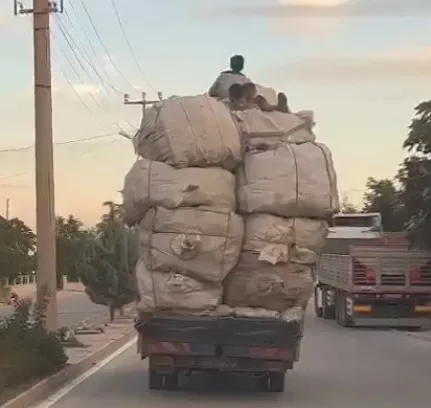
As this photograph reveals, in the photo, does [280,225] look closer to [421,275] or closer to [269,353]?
[269,353]

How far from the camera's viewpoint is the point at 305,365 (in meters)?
18.9

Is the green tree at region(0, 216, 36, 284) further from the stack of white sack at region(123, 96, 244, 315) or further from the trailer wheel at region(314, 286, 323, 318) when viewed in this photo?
the trailer wheel at region(314, 286, 323, 318)

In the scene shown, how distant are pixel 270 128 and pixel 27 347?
4.59 meters

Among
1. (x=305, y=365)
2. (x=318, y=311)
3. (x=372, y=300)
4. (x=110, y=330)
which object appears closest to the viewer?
(x=305, y=365)

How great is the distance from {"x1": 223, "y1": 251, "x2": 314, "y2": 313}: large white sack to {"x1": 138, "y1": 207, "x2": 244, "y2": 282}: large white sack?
21 centimetres

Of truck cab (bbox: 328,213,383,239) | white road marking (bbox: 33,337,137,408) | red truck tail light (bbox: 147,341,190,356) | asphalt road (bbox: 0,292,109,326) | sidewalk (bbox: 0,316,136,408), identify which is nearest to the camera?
sidewalk (bbox: 0,316,136,408)

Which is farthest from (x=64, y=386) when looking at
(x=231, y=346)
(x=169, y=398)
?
(x=231, y=346)

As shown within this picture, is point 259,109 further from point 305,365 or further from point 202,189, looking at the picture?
point 305,365

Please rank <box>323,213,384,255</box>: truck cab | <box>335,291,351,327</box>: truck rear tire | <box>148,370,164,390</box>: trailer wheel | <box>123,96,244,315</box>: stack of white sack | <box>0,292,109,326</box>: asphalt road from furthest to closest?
<box>323,213,384,255</box>: truck cab → <box>0,292,109,326</box>: asphalt road → <box>335,291,351,327</box>: truck rear tire → <box>148,370,164,390</box>: trailer wheel → <box>123,96,244,315</box>: stack of white sack

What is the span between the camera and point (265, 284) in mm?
13180

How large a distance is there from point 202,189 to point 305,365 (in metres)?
6.81

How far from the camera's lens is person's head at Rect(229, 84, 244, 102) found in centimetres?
1414

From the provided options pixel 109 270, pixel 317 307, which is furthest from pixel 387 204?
pixel 109 270

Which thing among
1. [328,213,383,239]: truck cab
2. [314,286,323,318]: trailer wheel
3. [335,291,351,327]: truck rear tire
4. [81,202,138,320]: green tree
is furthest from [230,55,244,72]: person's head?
[314,286,323,318]: trailer wheel
